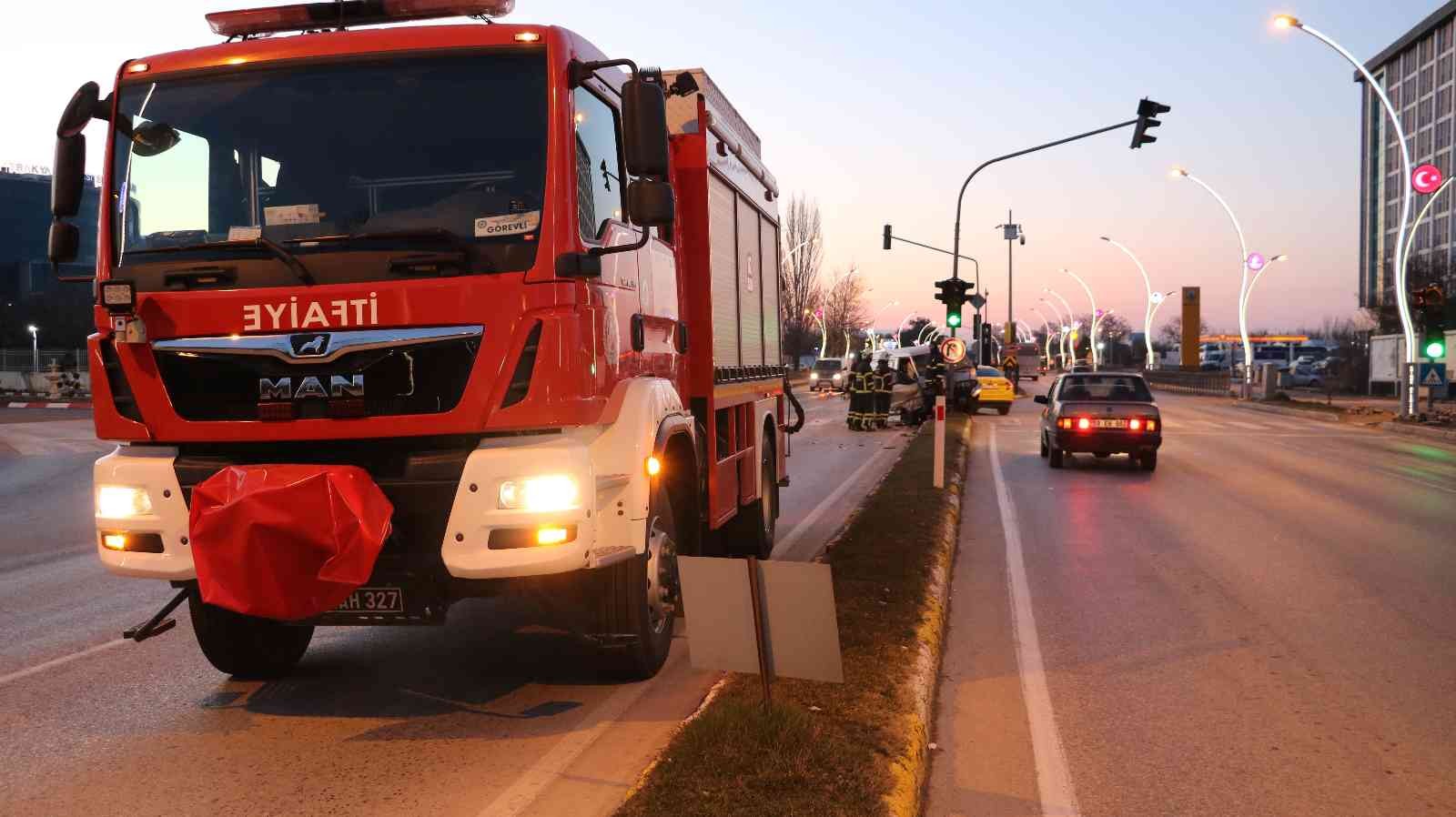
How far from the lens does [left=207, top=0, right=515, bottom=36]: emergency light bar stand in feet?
20.5

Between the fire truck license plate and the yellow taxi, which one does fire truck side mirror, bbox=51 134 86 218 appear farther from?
the yellow taxi

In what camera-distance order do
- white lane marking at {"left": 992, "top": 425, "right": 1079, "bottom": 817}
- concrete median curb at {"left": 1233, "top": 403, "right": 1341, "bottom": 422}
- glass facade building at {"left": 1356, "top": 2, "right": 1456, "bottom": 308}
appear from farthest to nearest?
glass facade building at {"left": 1356, "top": 2, "right": 1456, "bottom": 308} < concrete median curb at {"left": 1233, "top": 403, "right": 1341, "bottom": 422} < white lane marking at {"left": 992, "top": 425, "right": 1079, "bottom": 817}

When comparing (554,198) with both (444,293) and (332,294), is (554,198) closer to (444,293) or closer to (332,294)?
(444,293)

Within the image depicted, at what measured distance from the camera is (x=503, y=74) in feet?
18.4

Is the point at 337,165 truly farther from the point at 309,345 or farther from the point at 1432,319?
the point at 1432,319

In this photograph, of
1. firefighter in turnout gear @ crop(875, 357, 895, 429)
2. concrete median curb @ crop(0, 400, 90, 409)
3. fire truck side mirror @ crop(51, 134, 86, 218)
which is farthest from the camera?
firefighter in turnout gear @ crop(875, 357, 895, 429)

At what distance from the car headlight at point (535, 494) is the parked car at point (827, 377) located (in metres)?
44.8

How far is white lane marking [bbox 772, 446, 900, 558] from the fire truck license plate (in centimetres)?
554

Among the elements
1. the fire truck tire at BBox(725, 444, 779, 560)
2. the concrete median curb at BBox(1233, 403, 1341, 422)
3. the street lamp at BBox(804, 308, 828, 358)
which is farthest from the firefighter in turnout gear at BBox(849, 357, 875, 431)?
the street lamp at BBox(804, 308, 828, 358)

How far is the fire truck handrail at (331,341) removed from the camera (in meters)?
5.21

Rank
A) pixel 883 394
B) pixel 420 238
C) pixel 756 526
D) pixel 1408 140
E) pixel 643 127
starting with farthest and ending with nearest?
1. pixel 1408 140
2. pixel 883 394
3. pixel 756 526
4. pixel 643 127
5. pixel 420 238

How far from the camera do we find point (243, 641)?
21.1 feet

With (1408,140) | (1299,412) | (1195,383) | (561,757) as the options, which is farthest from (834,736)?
(1408,140)

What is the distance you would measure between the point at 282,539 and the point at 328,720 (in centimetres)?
119
